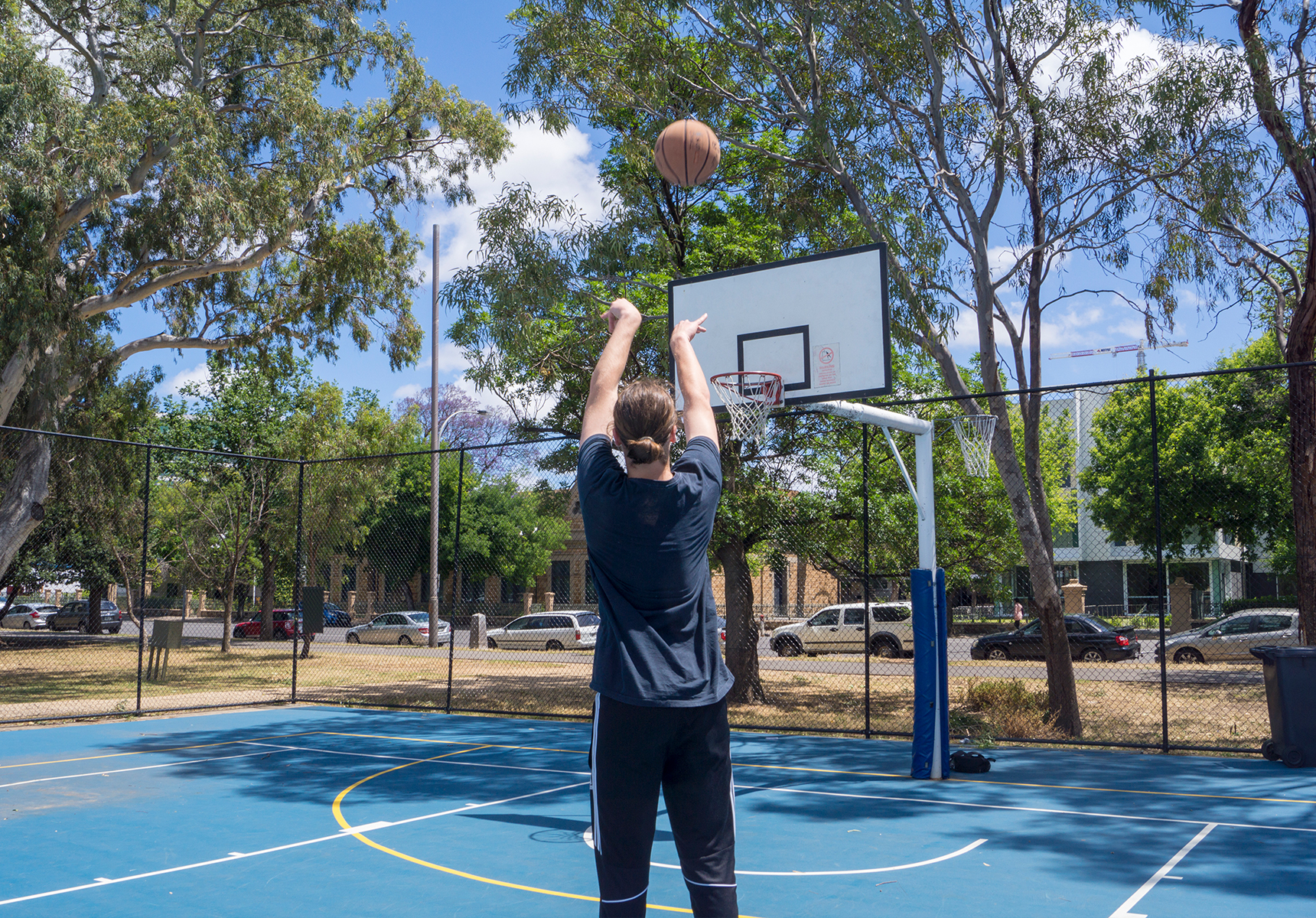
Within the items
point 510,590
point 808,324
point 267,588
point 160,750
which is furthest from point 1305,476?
point 510,590

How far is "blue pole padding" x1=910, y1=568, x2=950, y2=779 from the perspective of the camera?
8.44m

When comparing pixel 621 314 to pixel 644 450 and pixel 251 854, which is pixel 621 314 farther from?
pixel 251 854

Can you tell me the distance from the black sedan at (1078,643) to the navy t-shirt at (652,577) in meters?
21.0

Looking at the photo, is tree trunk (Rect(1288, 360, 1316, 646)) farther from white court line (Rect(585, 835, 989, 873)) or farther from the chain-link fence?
white court line (Rect(585, 835, 989, 873))

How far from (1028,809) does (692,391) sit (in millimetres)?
5978

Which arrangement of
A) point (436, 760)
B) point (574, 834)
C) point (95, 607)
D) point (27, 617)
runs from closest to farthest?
point (574, 834) < point (436, 760) < point (95, 607) < point (27, 617)

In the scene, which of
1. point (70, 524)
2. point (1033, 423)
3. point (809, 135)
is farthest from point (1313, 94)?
point (70, 524)

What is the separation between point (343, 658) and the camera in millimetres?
26016

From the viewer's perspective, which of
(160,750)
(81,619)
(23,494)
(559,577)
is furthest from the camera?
(559,577)

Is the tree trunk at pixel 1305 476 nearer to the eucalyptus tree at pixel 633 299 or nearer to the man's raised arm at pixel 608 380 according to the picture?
the eucalyptus tree at pixel 633 299

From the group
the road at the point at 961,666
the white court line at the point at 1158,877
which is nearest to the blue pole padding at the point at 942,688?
the white court line at the point at 1158,877

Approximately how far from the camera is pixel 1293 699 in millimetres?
8625

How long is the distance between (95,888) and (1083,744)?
8978 millimetres

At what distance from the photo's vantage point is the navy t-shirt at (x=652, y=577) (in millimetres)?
2303
